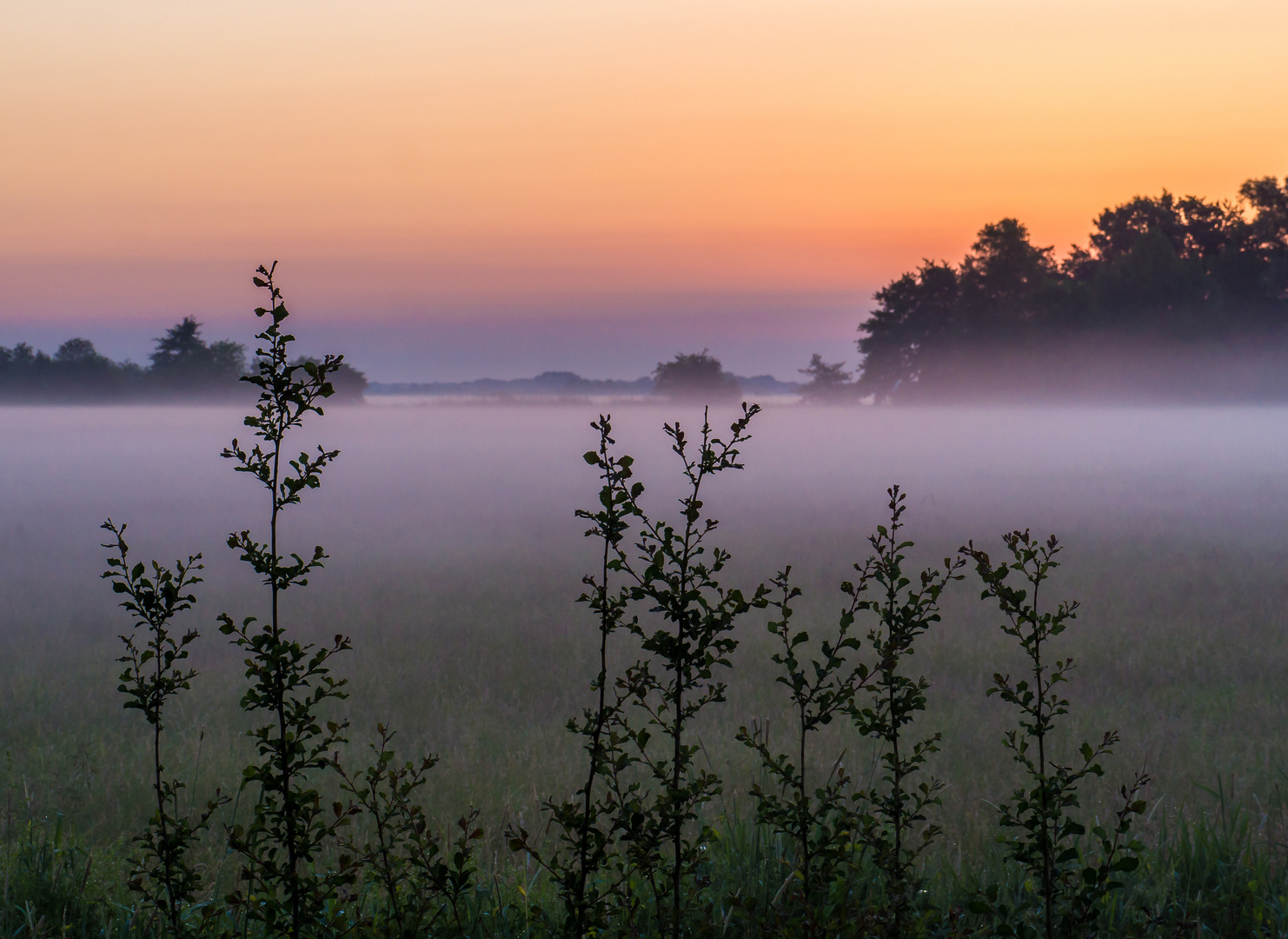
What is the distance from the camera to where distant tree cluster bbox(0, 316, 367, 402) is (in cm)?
7112

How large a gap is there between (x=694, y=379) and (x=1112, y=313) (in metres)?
38.0

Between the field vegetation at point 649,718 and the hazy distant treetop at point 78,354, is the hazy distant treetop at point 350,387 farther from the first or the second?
the field vegetation at point 649,718

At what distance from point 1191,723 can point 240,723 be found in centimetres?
837

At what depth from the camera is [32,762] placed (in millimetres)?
7082

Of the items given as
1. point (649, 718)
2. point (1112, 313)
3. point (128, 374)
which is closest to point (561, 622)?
point (649, 718)

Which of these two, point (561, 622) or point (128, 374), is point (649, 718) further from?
point (128, 374)

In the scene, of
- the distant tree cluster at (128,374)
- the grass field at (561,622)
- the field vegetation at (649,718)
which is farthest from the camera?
the distant tree cluster at (128,374)

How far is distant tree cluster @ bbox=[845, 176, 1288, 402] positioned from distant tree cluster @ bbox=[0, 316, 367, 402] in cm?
4321

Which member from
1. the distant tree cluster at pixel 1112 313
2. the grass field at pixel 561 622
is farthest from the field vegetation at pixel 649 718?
the distant tree cluster at pixel 1112 313

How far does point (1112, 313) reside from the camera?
58.0 m

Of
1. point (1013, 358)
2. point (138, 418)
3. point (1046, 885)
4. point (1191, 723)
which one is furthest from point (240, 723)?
point (138, 418)

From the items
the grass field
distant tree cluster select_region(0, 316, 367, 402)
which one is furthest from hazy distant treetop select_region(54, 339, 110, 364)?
the grass field

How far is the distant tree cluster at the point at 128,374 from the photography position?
71.1 meters

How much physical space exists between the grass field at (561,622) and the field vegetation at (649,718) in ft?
0.23
